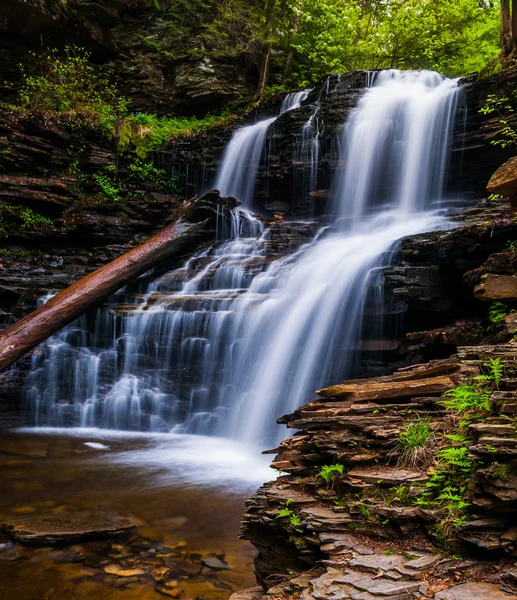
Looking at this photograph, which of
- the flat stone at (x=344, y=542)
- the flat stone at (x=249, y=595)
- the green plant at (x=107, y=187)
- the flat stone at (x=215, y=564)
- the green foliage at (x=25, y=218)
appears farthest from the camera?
the green plant at (x=107, y=187)

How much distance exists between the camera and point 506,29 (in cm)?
1204

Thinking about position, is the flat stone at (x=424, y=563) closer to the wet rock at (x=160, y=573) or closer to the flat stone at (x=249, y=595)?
the flat stone at (x=249, y=595)

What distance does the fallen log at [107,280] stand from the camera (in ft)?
26.9

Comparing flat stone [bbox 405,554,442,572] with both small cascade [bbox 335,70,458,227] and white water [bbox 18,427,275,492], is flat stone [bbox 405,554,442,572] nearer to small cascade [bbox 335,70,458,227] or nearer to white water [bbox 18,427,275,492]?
white water [bbox 18,427,275,492]

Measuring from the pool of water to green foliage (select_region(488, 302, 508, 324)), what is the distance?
11.3ft

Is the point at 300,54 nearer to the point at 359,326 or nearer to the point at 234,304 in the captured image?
the point at 234,304

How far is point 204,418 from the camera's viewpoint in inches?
320

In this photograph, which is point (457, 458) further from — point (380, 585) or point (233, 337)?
point (233, 337)

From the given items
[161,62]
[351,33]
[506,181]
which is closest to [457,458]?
[506,181]

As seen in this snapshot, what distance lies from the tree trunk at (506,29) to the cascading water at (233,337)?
1.70m

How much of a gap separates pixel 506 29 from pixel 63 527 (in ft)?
48.3

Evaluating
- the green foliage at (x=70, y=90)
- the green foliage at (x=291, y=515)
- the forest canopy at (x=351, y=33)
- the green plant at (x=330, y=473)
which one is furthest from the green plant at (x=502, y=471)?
the forest canopy at (x=351, y=33)

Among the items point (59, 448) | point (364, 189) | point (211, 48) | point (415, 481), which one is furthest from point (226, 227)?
point (415, 481)

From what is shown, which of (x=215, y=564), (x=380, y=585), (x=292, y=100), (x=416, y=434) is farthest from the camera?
(x=292, y=100)
